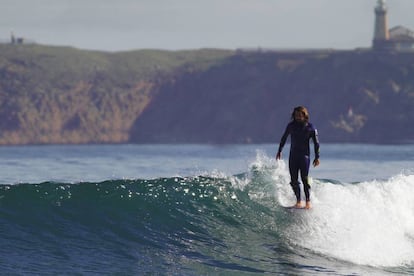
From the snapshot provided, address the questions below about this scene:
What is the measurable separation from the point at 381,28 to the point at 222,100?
102ft

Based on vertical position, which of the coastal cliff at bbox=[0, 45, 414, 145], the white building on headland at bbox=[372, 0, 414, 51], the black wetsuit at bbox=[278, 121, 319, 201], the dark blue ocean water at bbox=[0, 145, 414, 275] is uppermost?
the white building on headland at bbox=[372, 0, 414, 51]

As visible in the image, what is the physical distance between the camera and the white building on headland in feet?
513

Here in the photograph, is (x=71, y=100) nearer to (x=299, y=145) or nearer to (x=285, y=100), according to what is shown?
(x=285, y=100)

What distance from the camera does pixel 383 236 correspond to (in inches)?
625

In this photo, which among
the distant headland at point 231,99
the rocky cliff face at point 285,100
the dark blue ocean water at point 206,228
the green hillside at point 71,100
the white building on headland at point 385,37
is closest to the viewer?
the dark blue ocean water at point 206,228

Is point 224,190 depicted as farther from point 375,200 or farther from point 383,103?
point 383,103

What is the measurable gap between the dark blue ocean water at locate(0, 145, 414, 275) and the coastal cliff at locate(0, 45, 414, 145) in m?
113

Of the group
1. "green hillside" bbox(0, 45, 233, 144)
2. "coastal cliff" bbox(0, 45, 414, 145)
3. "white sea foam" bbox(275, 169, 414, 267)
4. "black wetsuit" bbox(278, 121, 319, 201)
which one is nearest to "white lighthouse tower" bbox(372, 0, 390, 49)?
"coastal cliff" bbox(0, 45, 414, 145)

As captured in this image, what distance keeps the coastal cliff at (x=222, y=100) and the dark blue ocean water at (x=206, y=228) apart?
371ft

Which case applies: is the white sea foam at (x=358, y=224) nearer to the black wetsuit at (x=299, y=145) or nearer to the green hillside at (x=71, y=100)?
the black wetsuit at (x=299, y=145)

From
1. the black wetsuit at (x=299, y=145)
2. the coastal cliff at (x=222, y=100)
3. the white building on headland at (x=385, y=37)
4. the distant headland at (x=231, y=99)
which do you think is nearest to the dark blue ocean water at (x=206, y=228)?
the black wetsuit at (x=299, y=145)

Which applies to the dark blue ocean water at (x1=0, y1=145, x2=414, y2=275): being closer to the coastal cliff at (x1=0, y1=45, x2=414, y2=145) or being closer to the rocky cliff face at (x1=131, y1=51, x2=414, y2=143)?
the rocky cliff face at (x1=131, y1=51, x2=414, y2=143)

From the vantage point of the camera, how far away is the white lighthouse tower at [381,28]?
15638 cm

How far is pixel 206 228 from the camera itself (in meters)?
15.8
